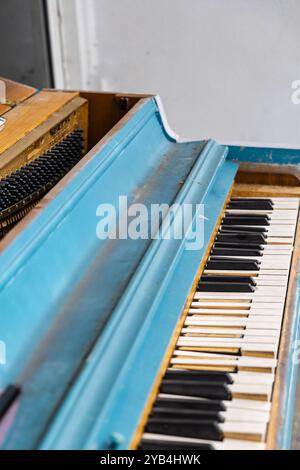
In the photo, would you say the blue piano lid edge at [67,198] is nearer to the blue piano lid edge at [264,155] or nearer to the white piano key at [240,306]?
the blue piano lid edge at [264,155]

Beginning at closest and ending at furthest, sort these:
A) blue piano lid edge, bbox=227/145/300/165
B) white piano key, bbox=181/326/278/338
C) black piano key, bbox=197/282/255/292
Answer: white piano key, bbox=181/326/278/338, black piano key, bbox=197/282/255/292, blue piano lid edge, bbox=227/145/300/165

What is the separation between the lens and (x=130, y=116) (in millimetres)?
3047

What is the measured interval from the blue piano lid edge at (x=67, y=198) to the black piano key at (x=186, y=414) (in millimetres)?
492

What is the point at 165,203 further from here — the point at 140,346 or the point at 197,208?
the point at 140,346

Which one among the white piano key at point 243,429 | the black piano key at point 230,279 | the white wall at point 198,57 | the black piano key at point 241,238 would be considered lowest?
the white piano key at point 243,429

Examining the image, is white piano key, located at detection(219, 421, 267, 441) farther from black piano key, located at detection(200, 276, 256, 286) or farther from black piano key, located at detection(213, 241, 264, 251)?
black piano key, located at detection(213, 241, 264, 251)

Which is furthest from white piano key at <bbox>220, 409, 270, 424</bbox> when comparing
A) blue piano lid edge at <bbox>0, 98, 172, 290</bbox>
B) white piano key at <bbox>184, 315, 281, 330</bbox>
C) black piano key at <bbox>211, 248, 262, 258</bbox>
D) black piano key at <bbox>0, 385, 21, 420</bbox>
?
black piano key at <bbox>211, 248, 262, 258</bbox>

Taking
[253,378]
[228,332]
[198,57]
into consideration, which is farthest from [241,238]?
[198,57]

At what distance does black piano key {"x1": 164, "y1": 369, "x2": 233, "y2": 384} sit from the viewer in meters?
2.12

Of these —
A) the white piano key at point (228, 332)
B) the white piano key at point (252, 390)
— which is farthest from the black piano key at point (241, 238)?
the white piano key at point (252, 390)

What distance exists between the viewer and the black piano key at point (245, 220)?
296 cm
